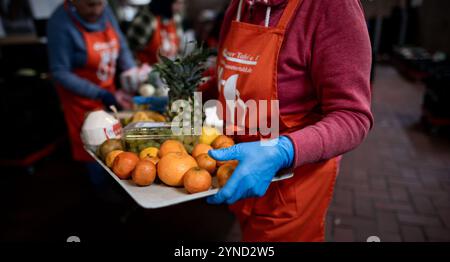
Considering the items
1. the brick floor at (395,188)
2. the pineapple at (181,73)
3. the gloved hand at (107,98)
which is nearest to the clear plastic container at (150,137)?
the pineapple at (181,73)

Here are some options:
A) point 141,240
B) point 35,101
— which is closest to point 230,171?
point 141,240

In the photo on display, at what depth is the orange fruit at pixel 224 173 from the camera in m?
1.10

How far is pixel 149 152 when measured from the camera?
1301 millimetres

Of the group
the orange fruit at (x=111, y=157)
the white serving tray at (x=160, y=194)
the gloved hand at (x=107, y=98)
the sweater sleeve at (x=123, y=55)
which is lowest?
the gloved hand at (x=107, y=98)

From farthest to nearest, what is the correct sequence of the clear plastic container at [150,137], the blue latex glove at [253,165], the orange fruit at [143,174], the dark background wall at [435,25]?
1. the dark background wall at [435,25]
2. the clear plastic container at [150,137]
3. the orange fruit at [143,174]
4. the blue latex glove at [253,165]

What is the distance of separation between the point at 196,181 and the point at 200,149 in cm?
26

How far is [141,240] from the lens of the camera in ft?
8.87

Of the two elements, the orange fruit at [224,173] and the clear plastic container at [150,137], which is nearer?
the orange fruit at [224,173]

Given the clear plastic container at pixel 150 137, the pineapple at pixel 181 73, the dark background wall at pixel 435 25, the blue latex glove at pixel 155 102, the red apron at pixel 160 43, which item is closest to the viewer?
the clear plastic container at pixel 150 137

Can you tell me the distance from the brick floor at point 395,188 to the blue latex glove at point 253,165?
1878mm

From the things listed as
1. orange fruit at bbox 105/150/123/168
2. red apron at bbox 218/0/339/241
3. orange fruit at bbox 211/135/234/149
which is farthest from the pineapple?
orange fruit at bbox 105/150/123/168

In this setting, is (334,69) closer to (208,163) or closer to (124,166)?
(208,163)

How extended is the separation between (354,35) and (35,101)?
4.12 m

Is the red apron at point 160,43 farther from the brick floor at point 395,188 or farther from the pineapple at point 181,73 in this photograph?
Answer: the brick floor at point 395,188
